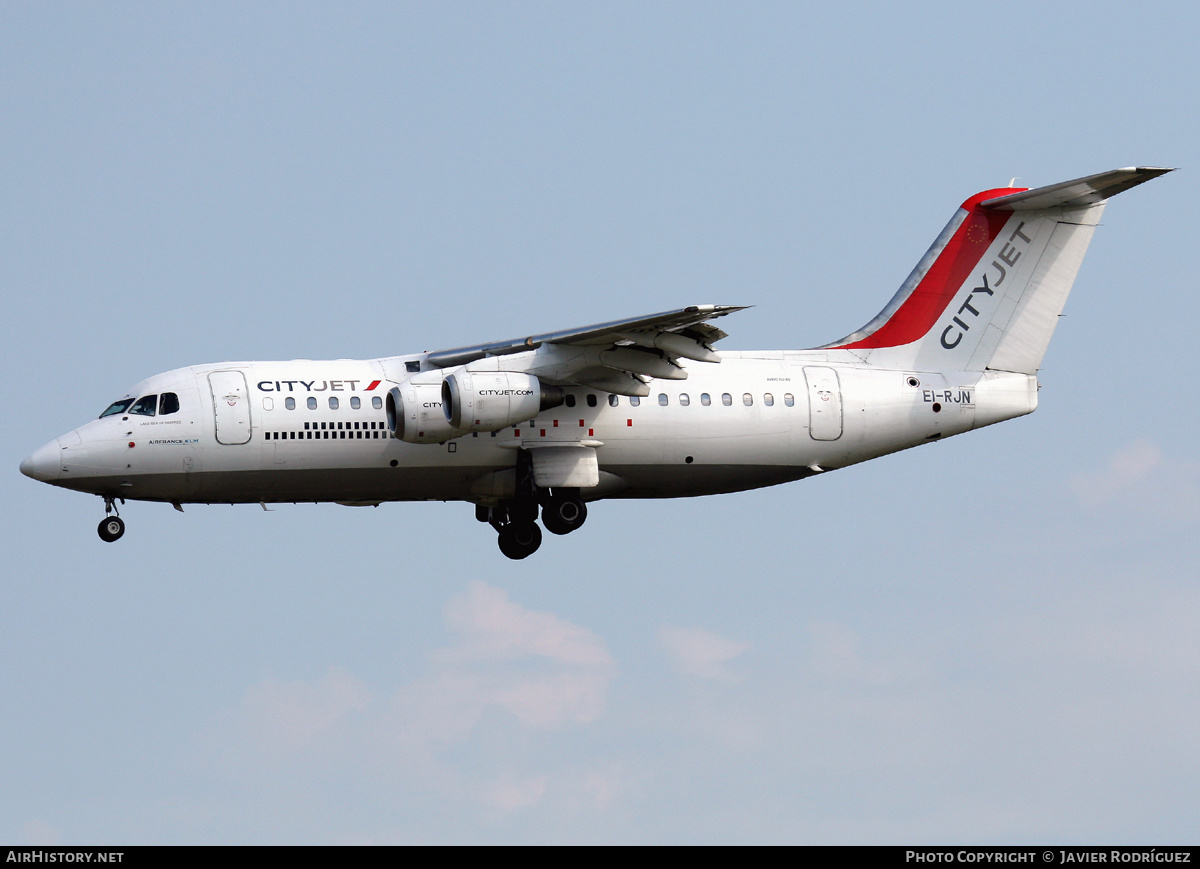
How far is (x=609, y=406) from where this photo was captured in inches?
1057

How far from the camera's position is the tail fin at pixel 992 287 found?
28812 mm

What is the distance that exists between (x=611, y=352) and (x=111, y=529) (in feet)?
23.7

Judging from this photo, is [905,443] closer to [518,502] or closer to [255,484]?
[518,502]

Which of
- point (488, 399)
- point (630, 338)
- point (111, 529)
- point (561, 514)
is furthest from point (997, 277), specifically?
point (111, 529)

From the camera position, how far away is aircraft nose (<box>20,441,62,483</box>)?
25641 mm

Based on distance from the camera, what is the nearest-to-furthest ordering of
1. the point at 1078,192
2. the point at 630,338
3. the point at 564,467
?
the point at 630,338 < the point at 564,467 < the point at 1078,192

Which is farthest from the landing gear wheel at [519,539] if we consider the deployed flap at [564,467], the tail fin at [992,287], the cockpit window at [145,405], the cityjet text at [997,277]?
the cityjet text at [997,277]

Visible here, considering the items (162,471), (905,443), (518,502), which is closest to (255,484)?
(162,471)

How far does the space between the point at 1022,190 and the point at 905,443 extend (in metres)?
4.42

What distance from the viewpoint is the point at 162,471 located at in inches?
1014

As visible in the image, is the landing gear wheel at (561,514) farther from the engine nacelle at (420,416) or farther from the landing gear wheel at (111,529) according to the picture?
the landing gear wheel at (111,529)

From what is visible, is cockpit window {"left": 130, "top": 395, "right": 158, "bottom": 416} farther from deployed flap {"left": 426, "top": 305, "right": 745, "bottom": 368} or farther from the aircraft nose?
deployed flap {"left": 426, "top": 305, "right": 745, "bottom": 368}

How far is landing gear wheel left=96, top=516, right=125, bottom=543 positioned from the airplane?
27 mm

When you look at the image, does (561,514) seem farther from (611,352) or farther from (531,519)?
(611,352)
